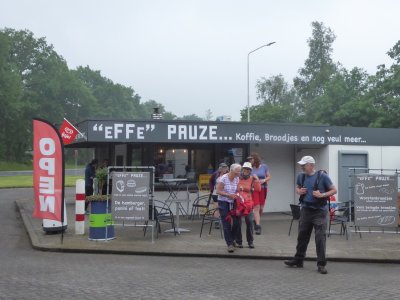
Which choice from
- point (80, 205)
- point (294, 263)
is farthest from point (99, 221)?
point (294, 263)

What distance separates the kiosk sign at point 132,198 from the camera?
10.5 metres

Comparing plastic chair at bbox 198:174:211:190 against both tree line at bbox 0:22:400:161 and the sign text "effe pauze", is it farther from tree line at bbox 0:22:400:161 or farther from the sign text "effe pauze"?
tree line at bbox 0:22:400:161

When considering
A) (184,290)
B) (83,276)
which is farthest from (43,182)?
(184,290)

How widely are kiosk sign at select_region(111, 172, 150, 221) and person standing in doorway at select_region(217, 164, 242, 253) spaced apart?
67.8 inches

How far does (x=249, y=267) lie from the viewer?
27.8 ft

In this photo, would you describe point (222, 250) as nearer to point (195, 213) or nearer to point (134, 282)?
point (134, 282)

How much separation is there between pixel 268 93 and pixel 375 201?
58731 millimetres

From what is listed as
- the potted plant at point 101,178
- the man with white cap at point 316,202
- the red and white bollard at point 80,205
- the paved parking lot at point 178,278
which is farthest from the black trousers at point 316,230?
the potted plant at point 101,178

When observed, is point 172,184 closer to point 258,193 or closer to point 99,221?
point 258,193

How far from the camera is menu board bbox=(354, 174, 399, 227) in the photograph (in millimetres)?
10008

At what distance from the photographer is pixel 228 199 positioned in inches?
377

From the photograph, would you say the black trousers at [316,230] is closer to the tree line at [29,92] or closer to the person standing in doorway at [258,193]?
the person standing in doorway at [258,193]

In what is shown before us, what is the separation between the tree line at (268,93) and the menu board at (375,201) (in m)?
32.8

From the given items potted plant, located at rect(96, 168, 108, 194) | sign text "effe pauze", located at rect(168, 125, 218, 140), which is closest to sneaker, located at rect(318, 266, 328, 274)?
sign text "effe pauze", located at rect(168, 125, 218, 140)
